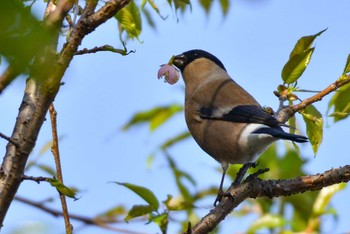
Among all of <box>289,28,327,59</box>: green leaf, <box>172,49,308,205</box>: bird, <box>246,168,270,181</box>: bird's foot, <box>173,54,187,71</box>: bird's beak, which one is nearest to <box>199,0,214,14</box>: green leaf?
<box>172,49,308,205</box>: bird

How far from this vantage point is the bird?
3.45 m

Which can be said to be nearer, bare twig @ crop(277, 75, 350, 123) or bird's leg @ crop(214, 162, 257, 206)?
bare twig @ crop(277, 75, 350, 123)

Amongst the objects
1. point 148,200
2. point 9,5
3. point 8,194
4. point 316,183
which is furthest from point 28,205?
point 9,5

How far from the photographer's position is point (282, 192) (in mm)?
2229

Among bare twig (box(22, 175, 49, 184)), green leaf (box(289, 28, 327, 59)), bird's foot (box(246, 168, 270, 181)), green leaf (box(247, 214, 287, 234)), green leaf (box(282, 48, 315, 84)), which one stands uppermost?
green leaf (box(289, 28, 327, 59))

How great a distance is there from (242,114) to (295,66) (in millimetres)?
1414

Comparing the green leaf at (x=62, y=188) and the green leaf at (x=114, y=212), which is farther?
the green leaf at (x=114, y=212)

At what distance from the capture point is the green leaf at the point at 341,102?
2396mm

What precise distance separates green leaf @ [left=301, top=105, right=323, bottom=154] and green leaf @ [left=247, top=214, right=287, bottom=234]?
88cm

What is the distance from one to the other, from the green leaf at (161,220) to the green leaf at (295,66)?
0.82 metres

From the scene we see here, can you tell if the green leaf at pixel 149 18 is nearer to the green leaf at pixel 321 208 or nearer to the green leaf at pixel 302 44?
the green leaf at pixel 302 44

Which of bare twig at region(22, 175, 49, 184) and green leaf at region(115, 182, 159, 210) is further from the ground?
green leaf at region(115, 182, 159, 210)

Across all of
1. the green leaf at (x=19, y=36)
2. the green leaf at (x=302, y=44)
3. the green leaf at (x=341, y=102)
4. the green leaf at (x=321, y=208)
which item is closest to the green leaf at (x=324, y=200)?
the green leaf at (x=321, y=208)

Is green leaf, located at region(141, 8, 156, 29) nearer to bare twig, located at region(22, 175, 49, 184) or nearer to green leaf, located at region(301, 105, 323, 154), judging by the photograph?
green leaf, located at region(301, 105, 323, 154)
